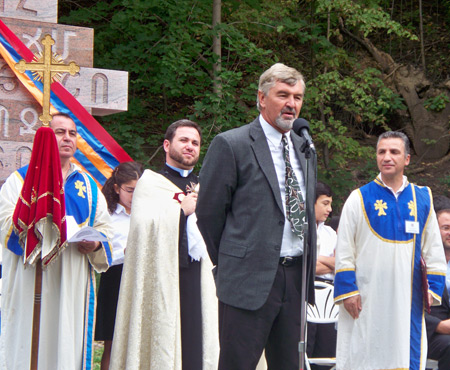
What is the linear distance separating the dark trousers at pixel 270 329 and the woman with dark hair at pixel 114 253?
7.24 ft

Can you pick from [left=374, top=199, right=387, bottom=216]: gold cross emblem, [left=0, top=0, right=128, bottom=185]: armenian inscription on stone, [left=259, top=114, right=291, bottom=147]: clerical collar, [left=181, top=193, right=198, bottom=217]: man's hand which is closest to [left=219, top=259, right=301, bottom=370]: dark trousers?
[left=259, top=114, right=291, bottom=147]: clerical collar

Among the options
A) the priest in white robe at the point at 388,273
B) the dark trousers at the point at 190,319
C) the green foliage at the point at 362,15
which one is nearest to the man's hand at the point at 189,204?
the dark trousers at the point at 190,319

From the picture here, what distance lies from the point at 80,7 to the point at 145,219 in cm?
850

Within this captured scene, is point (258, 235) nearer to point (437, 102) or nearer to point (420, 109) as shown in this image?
point (437, 102)

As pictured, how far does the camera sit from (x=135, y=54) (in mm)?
12242

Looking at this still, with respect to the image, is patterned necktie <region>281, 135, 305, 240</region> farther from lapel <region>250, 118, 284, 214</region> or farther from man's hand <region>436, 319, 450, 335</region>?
man's hand <region>436, 319, 450, 335</region>

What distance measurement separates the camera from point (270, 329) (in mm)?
3904

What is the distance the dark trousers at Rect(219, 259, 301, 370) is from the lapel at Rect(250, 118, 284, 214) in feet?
1.33

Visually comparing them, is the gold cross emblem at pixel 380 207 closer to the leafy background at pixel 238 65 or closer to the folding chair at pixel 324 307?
the folding chair at pixel 324 307

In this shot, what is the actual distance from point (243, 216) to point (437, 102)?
34.0ft

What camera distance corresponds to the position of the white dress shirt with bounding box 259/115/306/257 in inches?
155

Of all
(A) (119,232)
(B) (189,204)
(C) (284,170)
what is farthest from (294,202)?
(A) (119,232)

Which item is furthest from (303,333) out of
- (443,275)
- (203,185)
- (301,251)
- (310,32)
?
(310,32)

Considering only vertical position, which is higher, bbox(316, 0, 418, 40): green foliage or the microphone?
bbox(316, 0, 418, 40): green foliage
